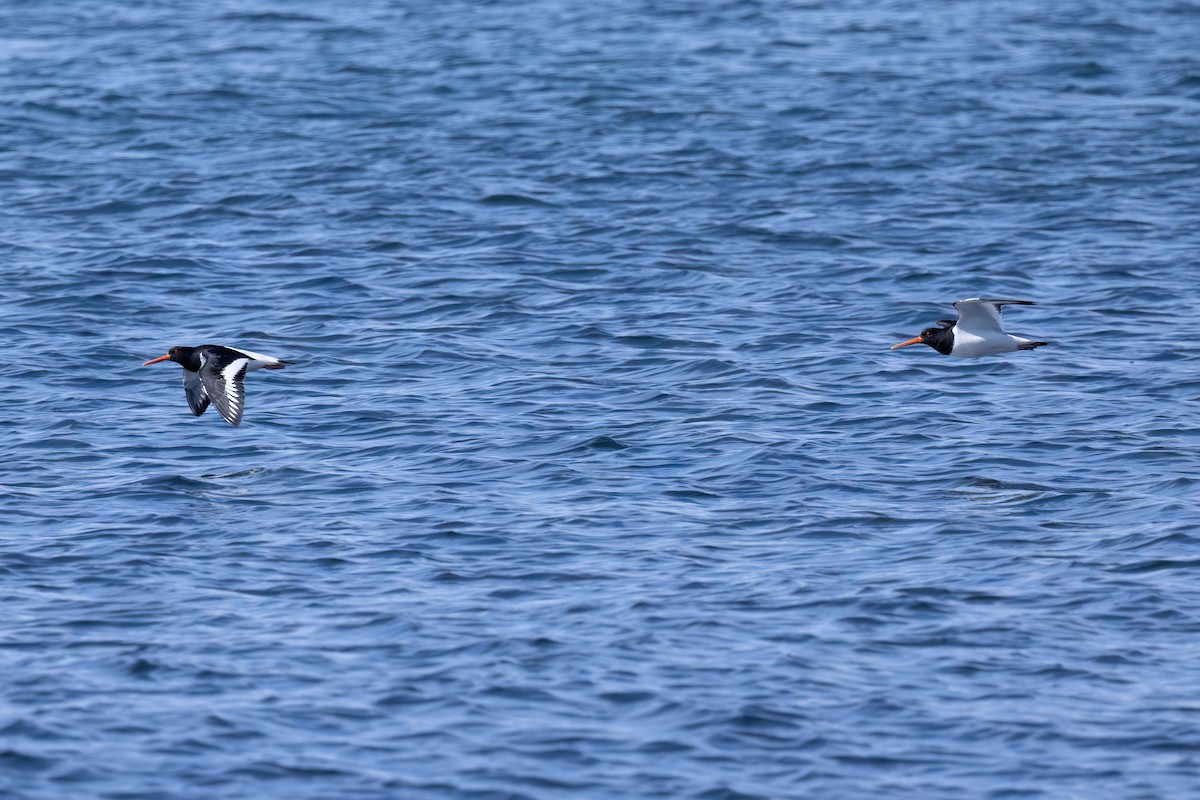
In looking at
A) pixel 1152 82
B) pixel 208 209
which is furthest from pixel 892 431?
pixel 1152 82

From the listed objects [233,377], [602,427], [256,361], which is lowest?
[602,427]

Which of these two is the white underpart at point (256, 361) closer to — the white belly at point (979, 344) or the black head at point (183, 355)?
the black head at point (183, 355)

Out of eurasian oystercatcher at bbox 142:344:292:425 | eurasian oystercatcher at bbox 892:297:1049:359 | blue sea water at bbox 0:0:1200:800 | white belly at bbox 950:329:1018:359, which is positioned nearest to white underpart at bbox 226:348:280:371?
eurasian oystercatcher at bbox 142:344:292:425

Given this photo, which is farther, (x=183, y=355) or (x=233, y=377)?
(x=183, y=355)

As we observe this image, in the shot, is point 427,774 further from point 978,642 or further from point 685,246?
point 685,246

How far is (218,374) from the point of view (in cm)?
1805

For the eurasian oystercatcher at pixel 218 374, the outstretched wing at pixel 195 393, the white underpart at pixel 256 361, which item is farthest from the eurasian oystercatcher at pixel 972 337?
the outstretched wing at pixel 195 393

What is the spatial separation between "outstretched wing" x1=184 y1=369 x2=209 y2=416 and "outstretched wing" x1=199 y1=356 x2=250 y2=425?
0.14 ft

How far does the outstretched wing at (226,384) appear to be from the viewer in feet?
58.4

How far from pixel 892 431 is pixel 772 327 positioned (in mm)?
3884

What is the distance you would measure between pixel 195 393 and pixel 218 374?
1.01 ft

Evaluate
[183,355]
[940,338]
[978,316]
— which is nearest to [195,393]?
[183,355]

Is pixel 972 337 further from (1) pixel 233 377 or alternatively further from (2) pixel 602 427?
(1) pixel 233 377

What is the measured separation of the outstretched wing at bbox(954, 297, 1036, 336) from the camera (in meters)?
17.9
